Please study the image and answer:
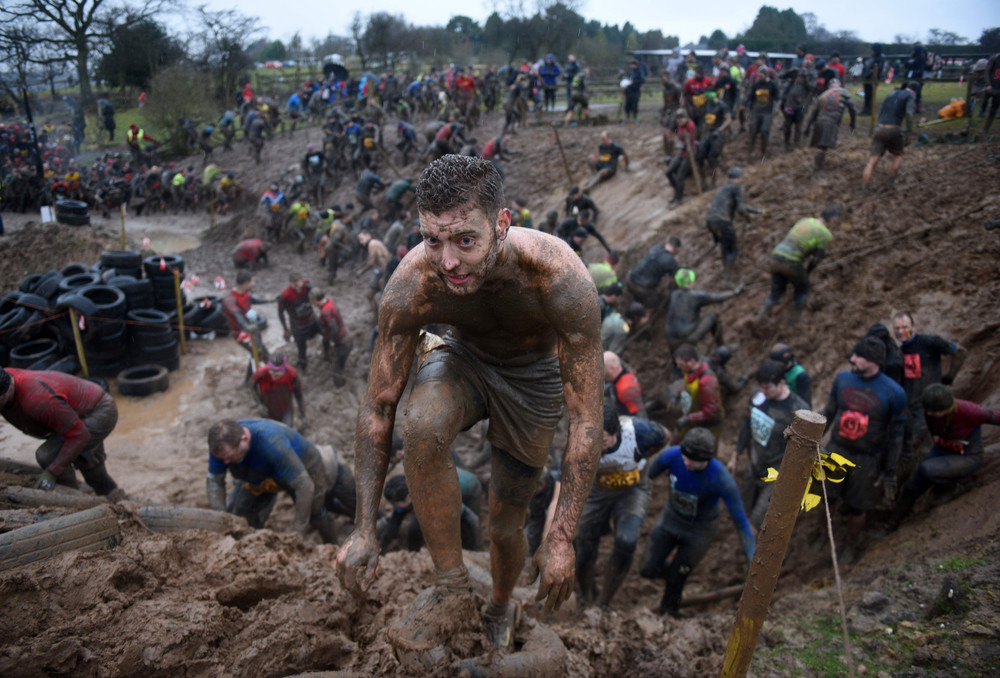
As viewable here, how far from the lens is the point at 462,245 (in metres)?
2.22

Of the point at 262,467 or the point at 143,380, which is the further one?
the point at 143,380

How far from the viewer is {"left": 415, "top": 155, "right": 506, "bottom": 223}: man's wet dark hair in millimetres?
2176

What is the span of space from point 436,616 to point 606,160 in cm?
1320

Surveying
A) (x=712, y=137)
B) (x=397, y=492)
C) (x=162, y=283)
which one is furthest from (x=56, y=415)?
(x=712, y=137)

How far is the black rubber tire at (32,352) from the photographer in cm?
853

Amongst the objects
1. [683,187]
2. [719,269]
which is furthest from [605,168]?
[719,269]

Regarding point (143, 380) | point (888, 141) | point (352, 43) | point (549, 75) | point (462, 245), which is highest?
point (352, 43)

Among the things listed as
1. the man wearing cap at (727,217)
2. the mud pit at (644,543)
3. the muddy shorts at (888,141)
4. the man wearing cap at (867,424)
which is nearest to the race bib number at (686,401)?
the mud pit at (644,543)

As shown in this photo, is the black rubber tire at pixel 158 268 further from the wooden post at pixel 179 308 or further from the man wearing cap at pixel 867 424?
the man wearing cap at pixel 867 424

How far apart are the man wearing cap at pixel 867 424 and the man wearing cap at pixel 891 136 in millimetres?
5816

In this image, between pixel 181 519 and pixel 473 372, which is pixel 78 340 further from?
pixel 473 372

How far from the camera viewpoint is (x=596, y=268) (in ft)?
28.6

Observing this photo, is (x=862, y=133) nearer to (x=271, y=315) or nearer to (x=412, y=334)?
(x=271, y=315)

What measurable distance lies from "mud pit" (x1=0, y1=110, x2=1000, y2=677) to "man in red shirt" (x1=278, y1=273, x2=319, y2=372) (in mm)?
730
